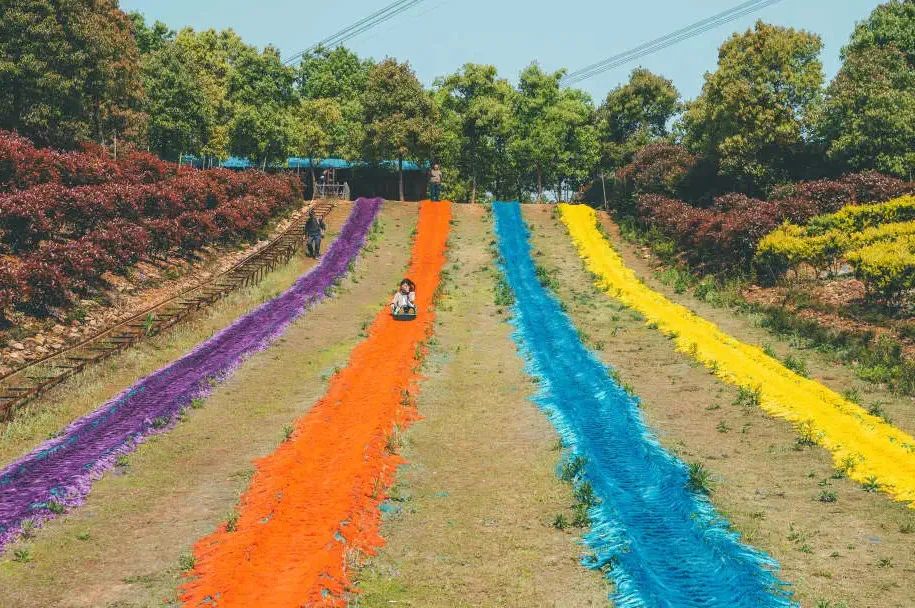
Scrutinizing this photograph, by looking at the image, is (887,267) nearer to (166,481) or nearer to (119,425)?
(166,481)

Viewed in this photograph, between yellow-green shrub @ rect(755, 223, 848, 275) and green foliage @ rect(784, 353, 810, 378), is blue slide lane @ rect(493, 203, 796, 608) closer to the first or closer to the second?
green foliage @ rect(784, 353, 810, 378)

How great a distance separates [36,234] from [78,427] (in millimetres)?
13444

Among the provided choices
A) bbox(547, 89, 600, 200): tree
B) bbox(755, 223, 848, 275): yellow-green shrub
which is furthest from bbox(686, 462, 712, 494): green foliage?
bbox(547, 89, 600, 200): tree

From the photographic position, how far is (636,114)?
231 ft

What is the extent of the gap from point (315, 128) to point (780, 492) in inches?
2190

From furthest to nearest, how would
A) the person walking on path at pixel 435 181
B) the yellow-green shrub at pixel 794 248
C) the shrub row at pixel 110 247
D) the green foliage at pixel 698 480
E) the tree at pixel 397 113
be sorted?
the tree at pixel 397 113
the person walking on path at pixel 435 181
the yellow-green shrub at pixel 794 248
the shrub row at pixel 110 247
the green foliage at pixel 698 480

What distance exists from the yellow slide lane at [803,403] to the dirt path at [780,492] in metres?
0.37

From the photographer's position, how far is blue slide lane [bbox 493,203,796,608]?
10.5 metres

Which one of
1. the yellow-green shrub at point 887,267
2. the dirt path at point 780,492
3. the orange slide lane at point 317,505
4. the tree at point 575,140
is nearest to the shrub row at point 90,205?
the orange slide lane at point 317,505

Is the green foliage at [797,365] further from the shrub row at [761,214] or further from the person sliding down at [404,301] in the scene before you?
the person sliding down at [404,301]

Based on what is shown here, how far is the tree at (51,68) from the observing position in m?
36.0

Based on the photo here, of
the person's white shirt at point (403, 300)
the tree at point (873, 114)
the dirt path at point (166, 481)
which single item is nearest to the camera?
the dirt path at point (166, 481)

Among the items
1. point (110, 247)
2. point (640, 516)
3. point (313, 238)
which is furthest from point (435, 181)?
point (640, 516)

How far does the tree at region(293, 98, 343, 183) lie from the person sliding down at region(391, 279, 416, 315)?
1542 inches
